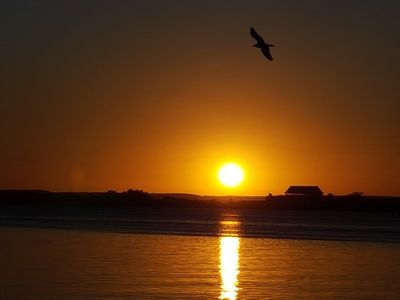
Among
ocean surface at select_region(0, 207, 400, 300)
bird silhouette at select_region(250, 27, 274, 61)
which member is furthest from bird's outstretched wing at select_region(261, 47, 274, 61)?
ocean surface at select_region(0, 207, 400, 300)

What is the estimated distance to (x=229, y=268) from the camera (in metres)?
30.7

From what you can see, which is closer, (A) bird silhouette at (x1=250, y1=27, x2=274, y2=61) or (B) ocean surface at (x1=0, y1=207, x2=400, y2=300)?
(B) ocean surface at (x1=0, y1=207, x2=400, y2=300)

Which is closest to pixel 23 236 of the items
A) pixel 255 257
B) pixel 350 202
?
pixel 255 257

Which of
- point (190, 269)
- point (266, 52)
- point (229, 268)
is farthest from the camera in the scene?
point (229, 268)

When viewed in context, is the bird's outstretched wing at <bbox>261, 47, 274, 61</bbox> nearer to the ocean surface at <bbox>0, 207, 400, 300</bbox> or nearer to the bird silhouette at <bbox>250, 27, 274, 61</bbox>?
the bird silhouette at <bbox>250, 27, 274, 61</bbox>

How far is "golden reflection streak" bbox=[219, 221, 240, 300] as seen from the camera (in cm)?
2447

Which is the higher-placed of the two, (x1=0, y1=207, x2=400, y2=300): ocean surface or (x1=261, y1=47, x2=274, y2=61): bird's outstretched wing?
(x1=261, y1=47, x2=274, y2=61): bird's outstretched wing

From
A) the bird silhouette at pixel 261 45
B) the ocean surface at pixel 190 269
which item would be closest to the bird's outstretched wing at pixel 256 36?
the bird silhouette at pixel 261 45

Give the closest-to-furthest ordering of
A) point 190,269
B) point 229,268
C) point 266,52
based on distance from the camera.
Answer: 1. point 266,52
2. point 190,269
3. point 229,268

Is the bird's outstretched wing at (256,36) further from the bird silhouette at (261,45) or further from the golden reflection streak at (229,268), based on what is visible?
the golden reflection streak at (229,268)

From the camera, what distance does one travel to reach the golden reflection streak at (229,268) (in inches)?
963

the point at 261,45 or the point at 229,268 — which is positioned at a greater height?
the point at 261,45

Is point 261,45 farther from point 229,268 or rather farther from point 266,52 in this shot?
point 229,268

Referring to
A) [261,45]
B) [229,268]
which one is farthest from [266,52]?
[229,268]
